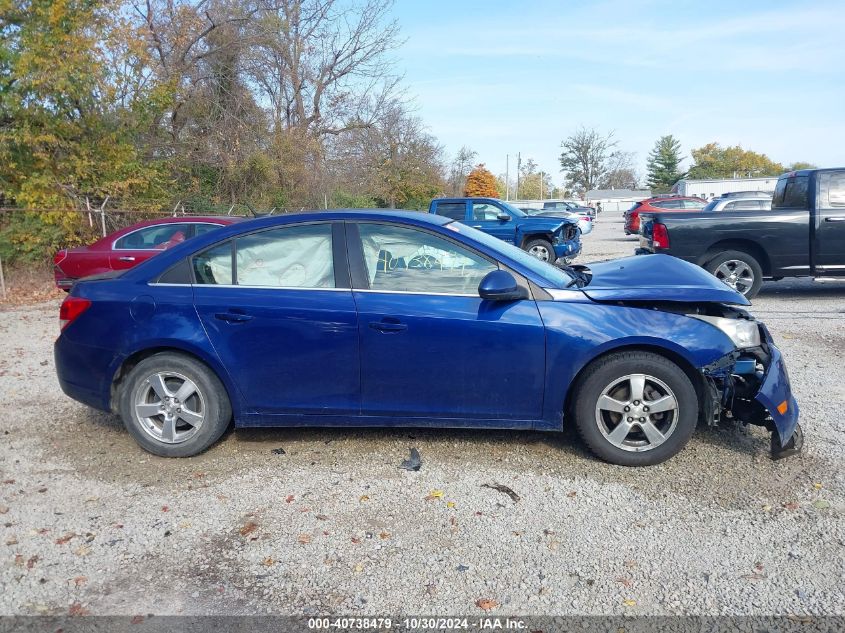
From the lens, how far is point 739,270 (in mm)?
9727

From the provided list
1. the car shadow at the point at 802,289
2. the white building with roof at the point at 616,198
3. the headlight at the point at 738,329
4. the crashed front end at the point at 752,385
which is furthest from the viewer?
the white building with roof at the point at 616,198

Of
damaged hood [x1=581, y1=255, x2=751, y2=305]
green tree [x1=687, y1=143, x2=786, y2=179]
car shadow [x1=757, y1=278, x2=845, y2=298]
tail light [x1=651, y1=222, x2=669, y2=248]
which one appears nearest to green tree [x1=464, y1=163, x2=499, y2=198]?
green tree [x1=687, y1=143, x2=786, y2=179]

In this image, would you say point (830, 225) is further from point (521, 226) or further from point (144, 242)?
point (144, 242)

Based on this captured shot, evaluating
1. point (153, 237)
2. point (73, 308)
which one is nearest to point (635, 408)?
point (73, 308)

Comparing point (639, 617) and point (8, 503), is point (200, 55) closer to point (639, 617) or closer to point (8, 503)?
point (8, 503)

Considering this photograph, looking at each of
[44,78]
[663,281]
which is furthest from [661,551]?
[44,78]

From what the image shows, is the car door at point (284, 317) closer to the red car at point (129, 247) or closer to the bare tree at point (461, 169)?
the red car at point (129, 247)

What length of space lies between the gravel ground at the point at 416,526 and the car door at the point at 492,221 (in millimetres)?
11197

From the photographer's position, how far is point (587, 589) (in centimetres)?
296

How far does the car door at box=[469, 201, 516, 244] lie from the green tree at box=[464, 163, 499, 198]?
51262 millimetres

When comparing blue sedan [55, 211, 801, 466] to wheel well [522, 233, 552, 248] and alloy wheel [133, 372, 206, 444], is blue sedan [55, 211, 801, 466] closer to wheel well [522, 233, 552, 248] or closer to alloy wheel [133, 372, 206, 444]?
alloy wheel [133, 372, 206, 444]

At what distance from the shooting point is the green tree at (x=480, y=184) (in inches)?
2657

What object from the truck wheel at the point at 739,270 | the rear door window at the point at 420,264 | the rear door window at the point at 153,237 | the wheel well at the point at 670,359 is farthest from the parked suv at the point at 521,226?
the wheel well at the point at 670,359

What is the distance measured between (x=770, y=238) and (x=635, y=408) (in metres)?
6.97
